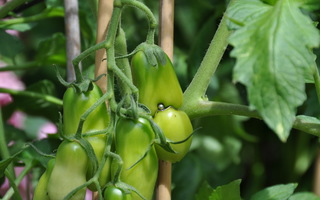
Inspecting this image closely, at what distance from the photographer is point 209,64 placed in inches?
33.7

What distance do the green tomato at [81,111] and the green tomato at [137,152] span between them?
3 centimetres

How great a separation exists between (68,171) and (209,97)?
65cm

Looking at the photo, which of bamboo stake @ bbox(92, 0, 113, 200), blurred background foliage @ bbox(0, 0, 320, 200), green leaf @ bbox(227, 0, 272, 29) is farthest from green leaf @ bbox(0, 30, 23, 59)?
green leaf @ bbox(227, 0, 272, 29)

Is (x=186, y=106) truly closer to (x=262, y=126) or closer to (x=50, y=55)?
(x=50, y=55)

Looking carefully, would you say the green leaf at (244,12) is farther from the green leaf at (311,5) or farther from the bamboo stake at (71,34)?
the bamboo stake at (71,34)

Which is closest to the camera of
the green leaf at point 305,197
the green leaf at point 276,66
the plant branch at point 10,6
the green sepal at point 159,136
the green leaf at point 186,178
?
the green leaf at point 276,66

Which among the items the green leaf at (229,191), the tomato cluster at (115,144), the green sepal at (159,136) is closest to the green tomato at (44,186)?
the tomato cluster at (115,144)

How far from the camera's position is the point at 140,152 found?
2.42 feet

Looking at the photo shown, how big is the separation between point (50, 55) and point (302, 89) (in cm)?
62

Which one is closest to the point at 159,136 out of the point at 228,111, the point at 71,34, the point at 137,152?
the point at 137,152

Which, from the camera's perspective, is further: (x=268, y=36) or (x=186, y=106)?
(x=186, y=106)

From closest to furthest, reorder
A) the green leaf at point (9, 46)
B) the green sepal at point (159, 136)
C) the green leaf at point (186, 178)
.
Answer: the green sepal at point (159, 136) < the green leaf at point (9, 46) < the green leaf at point (186, 178)

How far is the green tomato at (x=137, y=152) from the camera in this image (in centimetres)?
73

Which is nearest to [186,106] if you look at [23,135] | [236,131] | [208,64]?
[208,64]
